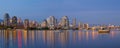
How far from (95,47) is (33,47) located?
28.3ft

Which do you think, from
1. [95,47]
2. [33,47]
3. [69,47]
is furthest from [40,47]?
[95,47]

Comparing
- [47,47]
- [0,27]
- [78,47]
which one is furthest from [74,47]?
[0,27]

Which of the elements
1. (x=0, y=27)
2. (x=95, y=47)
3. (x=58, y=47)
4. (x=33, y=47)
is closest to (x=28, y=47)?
(x=33, y=47)

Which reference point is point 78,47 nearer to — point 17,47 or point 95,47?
point 95,47

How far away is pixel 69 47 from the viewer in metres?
38.8

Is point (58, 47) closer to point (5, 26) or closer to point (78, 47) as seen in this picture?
point (78, 47)

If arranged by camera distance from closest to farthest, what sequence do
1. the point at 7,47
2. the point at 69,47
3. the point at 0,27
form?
the point at 7,47 < the point at 69,47 < the point at 0,27

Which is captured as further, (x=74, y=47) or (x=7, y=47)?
(x=74, y=47)

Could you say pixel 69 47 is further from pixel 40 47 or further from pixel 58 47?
pixel 40 47

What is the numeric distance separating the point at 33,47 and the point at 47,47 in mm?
1874

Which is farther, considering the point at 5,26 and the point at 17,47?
the point at 5,26

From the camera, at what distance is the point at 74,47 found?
3928 centimetres

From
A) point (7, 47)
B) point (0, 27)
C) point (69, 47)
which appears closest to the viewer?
point (7, 47)

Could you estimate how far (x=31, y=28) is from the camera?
189 m
